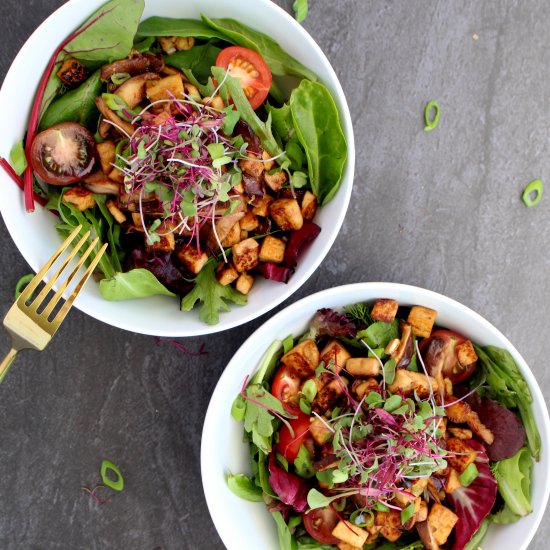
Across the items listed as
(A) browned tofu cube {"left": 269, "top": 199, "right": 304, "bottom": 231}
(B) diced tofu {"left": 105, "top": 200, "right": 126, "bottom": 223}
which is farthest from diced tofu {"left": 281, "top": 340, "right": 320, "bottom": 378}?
(B) diced tofu {"left": 105, "top": 200, "right": 126, "bottom": 223}

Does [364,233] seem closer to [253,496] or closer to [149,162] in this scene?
[149,162]

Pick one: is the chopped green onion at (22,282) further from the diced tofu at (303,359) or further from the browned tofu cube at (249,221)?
the diced tofu at (303,359)

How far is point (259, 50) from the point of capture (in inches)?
63.8

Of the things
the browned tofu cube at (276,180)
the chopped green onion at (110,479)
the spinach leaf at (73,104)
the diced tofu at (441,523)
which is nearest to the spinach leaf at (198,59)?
the spinach leaf at (73,104)

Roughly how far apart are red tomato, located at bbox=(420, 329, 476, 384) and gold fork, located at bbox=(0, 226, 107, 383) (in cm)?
90

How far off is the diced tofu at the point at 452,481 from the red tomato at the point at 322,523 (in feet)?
1.03

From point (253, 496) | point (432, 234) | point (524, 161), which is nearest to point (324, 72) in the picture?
point (432, 234)

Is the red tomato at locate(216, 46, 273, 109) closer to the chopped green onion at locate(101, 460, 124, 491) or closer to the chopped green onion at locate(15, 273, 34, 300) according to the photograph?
the chopped green onion at locate(15, 273, 34, 300)

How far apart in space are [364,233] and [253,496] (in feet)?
2.73

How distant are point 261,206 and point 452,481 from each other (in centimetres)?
90

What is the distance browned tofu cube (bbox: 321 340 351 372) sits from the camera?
5.64 ft

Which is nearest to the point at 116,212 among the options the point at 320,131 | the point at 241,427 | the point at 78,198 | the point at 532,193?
the point at 78,198

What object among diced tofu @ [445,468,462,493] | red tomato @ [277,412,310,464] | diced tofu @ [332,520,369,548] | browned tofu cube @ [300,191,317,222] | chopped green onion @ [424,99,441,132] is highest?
chopped green onion @ [424,99,441,132]

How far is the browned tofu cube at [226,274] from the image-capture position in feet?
5.40
